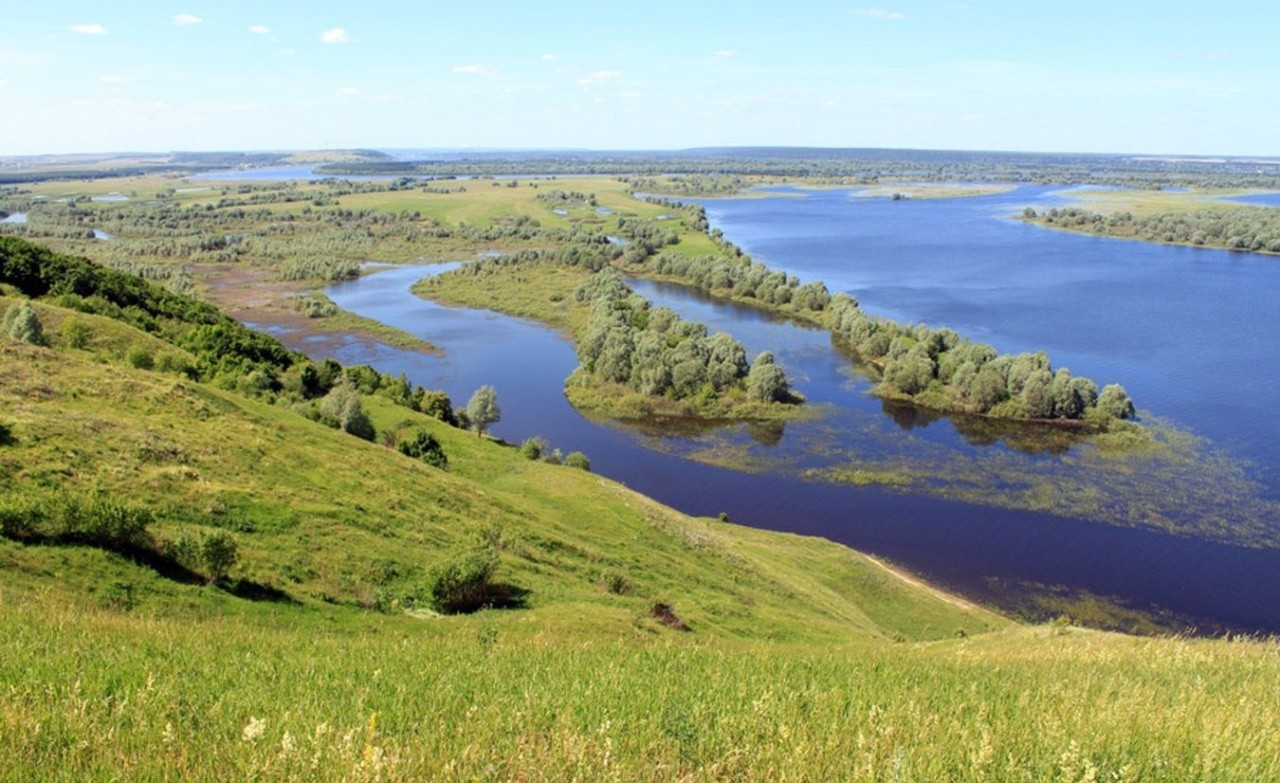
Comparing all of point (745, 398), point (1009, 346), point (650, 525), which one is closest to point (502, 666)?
point (650, 525)

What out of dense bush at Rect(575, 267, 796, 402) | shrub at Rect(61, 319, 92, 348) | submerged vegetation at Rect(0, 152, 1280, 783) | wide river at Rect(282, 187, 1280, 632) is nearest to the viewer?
submerged vegetation at Rect(0, 152, 1280, 783)

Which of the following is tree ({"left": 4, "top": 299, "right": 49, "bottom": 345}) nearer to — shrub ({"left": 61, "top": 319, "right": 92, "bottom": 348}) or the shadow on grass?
shrub ({"left": 61, "top": 319, "right": 92, "bottom": 348})

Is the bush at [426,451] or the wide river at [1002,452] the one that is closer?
the bush at [426,451]

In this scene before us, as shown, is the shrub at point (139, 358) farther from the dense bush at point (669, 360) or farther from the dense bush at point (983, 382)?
the dense bush at point (983, 382)

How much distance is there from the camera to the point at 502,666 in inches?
367

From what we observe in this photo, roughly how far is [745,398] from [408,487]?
50.8m

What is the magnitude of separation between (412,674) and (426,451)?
37.7 metres

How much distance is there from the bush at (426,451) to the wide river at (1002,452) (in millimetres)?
19767

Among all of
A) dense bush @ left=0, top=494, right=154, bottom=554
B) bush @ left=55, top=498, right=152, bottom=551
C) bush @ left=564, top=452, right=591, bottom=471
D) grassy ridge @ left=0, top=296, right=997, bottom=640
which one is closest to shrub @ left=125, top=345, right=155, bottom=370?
grassy ridge @ left=0, top=296, right=997, bottom=640

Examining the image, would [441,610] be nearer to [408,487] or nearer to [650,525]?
[408,487]

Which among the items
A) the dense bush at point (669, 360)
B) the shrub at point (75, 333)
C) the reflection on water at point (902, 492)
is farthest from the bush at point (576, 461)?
the shrub at point (75, 333)

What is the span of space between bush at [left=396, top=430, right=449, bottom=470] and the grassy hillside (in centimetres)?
1515

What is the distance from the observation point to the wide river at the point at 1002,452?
160 feet

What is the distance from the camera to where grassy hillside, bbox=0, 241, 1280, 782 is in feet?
17.9
